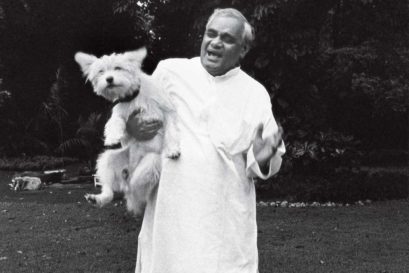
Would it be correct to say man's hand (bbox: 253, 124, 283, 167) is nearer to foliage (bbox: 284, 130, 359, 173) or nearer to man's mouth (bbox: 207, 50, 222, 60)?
man's mouth (bbox: 207, 50, 222, 60)

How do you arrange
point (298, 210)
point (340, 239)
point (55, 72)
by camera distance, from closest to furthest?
point (340, 239) → point (298, 210) → point (55, 72)

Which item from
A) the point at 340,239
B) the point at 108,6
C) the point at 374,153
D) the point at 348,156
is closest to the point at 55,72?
the point at 108,6

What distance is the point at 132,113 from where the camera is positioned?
3742 millimetres

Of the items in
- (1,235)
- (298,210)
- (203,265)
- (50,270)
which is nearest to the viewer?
(203,265)

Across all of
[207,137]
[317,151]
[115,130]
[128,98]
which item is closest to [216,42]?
[207,137]

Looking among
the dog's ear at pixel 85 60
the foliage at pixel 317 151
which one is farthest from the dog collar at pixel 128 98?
the foliage at pixel 317 151

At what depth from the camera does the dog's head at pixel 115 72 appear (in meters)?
3.54

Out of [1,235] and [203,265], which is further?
[1,235]

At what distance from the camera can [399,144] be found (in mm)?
22156

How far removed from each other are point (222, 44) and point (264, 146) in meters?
0.57

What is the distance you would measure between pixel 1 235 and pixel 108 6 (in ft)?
44.1

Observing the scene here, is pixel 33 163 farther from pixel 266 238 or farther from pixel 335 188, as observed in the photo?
pixel 266 238

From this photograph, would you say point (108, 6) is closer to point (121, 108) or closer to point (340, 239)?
point (340, 239)

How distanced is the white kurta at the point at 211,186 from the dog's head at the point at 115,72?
381 mm
